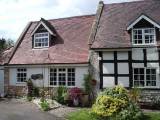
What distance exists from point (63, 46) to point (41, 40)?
251 centimetres

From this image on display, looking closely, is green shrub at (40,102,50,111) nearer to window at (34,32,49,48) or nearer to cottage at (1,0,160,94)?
cottage at (1,0,160,94)

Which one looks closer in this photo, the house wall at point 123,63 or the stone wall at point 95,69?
the house wall at point 123,63

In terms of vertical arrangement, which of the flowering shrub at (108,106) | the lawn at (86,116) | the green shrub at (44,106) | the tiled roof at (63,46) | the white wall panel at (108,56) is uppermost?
→ the tiled roof at (63,46)

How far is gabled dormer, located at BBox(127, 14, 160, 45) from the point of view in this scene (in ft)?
71.4

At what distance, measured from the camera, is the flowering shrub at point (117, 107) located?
15719 millimetres

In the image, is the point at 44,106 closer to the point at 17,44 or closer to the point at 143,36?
the point at 143,36

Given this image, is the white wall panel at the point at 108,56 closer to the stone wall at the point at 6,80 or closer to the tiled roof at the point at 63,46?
the tiled roof at the point at 63,46

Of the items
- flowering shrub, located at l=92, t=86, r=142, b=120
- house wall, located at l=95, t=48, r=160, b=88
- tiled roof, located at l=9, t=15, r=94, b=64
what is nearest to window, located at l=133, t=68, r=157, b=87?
house wall, located at l=95, t=48, r=160, b=88

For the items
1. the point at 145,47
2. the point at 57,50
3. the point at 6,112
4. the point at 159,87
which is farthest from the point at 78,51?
the point at 6,112

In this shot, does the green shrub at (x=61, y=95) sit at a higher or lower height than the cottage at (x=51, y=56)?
lower

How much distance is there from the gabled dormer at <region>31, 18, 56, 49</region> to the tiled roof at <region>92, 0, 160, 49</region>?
4975mm

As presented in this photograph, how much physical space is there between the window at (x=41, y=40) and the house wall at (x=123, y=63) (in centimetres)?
697

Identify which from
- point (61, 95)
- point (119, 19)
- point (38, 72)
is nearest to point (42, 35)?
point (38, 72)

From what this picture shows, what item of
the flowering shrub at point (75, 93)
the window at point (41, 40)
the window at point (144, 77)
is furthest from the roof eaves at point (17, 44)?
the window at point (144, 77)
